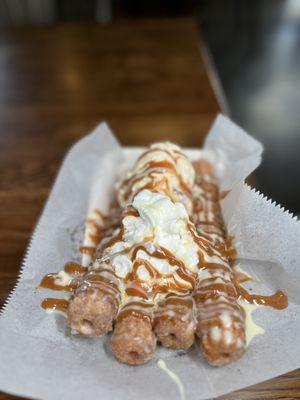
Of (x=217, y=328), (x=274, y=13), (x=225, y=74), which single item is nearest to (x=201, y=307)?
(x=217, y=328)

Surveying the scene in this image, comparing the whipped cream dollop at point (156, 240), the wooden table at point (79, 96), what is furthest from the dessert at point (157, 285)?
the wooden table at point (79, 96)

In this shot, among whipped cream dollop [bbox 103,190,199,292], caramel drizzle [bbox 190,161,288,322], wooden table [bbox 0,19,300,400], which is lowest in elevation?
wooden table [bbox 0,19,300,400]

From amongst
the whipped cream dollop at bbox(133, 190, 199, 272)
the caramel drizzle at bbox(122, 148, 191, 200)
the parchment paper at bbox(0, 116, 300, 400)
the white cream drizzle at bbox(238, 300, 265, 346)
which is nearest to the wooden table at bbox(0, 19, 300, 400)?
the parchment paper at bbox(0, 116, 300, 400)

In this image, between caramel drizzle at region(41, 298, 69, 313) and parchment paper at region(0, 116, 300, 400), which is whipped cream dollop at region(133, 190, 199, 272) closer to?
parchment paper at region(0, 116, 300, 400)

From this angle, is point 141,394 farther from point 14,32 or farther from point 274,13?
point 274,13

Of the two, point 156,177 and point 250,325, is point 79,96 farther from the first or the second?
point 250,325

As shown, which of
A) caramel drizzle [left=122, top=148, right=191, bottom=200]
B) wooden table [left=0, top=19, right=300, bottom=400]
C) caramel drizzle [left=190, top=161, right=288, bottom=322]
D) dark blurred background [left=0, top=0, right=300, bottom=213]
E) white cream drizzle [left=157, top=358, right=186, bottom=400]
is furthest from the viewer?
dark blurred background [left=0, top=0, right=300, bottom=213]

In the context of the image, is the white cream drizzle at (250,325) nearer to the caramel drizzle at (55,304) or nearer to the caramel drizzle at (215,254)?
the caramel drizzle at (215,254)
